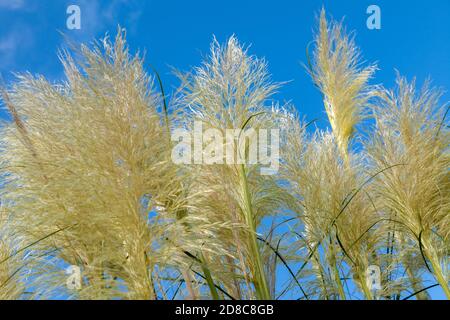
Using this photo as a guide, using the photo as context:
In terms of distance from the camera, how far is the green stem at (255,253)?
2287 mm

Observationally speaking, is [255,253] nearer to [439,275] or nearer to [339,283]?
[339,283]

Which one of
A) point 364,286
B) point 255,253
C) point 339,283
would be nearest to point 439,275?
point 364,286

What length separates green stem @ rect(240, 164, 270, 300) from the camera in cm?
229

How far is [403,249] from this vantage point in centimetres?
322

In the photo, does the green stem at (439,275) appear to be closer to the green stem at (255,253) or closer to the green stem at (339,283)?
the green stem at (339,283)

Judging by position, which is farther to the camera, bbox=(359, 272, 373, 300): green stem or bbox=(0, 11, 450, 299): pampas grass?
bbox=(359, 272, 373, 300): green stem

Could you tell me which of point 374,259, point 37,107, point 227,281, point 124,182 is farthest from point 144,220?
point 374,259

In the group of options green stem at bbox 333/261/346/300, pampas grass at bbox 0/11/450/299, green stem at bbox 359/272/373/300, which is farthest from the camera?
green stem at bbox 359/272/373/300

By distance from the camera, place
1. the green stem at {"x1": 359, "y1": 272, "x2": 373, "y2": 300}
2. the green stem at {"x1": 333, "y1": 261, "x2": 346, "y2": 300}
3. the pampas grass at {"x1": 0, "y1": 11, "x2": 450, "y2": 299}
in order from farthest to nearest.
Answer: the green stem at {"x1": 359, "y1": 272, "x2": 373, "y2": 300} → the green stem at {"x1": 333, "y1": 261, "x2": 346, "y2": 300} → the pampas grass at {"x1": 0, "y1": 11, "x2": 450, "y2": 299}

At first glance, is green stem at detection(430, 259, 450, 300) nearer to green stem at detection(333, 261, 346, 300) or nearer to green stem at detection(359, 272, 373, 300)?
green stem at detection(359, 272, 373, 300)

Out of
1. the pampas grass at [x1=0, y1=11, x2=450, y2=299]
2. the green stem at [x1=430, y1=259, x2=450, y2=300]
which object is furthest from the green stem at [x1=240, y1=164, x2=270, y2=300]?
the green stem at [x1=430, y1=259, x2=450, y2=300]

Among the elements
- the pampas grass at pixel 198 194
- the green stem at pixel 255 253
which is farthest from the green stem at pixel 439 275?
the green stem at pixel 255 253
